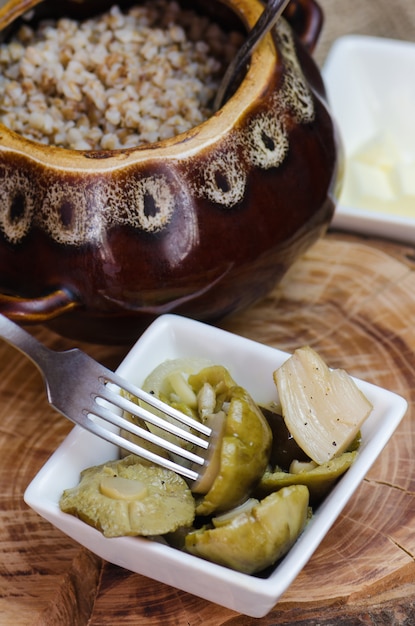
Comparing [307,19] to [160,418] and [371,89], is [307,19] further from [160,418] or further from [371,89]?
[160,418]

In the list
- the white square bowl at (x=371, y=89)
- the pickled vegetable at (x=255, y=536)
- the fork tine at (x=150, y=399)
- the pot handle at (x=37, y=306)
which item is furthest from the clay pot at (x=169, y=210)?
the white square bowl at (x=371, y=89)

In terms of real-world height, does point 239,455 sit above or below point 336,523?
above

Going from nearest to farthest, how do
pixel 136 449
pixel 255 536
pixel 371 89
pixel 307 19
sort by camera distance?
pixel 255 536 < pixel 136 449 < pixel 307 19 < pixel 371 89

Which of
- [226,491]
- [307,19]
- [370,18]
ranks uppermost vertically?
[307,19]

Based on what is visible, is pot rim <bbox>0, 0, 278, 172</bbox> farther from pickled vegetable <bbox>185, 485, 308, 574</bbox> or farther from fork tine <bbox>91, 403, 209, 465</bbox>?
pickled vegetable <bbox>185, 485, 308, 574</bbox>

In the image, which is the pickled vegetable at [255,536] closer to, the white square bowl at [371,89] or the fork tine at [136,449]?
the fork tine at [136,449]

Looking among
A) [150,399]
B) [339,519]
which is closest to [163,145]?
[150,399]
